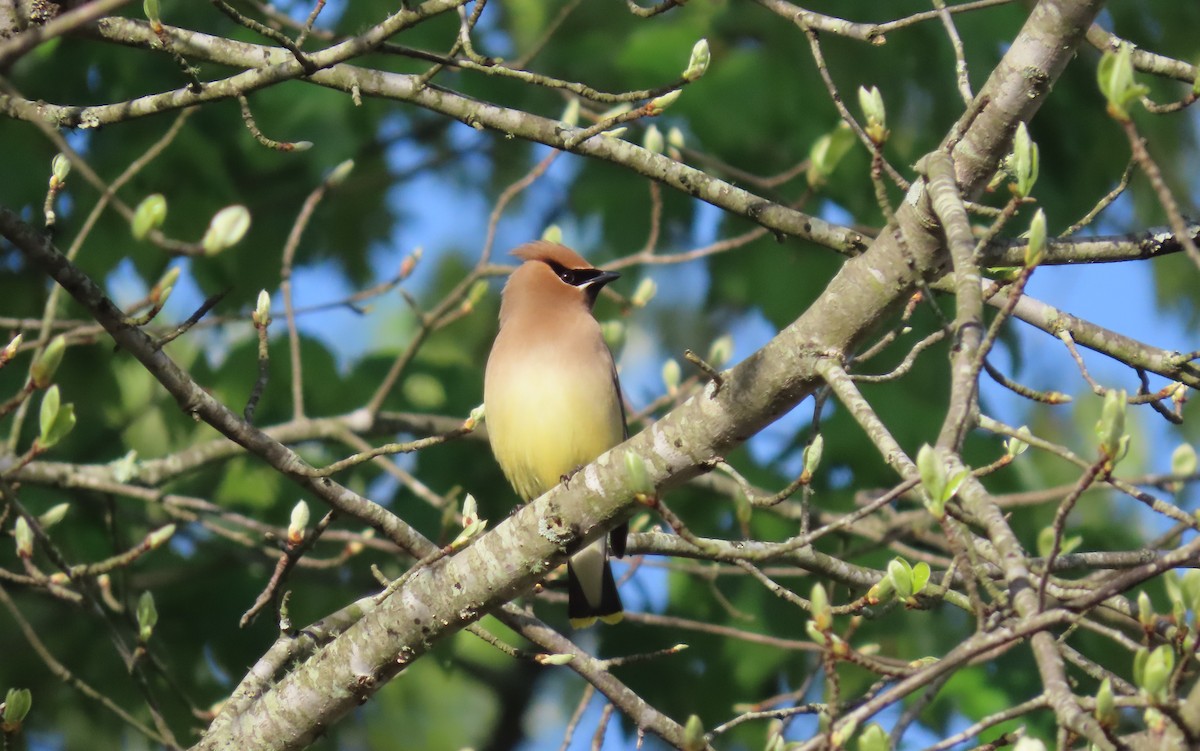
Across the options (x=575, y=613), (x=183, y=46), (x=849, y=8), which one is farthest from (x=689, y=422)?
(x=849, y=8)

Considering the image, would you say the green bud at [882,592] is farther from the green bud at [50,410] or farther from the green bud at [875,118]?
the green bud at [50,410]

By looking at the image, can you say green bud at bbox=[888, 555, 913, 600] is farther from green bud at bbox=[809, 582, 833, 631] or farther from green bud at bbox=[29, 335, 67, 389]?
green bud at bbox=[29, 335, 67, 389]

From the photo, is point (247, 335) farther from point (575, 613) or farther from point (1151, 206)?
point (1151, 206)

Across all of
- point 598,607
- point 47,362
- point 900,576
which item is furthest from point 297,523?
point 598,607

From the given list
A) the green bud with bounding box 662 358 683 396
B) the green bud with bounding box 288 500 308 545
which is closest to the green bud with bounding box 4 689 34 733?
the green bud with bounding box 288 500 308 545

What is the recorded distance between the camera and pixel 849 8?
23.0 ft

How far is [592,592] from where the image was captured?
625cm

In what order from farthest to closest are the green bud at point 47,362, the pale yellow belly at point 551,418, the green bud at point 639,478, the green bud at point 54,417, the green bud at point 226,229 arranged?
the pale yellow belly at point 551,418 < the green bud at point 54,417 < the green bud at point 47,362 < the green bud at point 639,478 < the green bud at point 226,229

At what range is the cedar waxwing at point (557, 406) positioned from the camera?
5.85 metres

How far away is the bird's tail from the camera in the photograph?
20.5 feet

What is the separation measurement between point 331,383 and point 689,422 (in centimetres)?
420

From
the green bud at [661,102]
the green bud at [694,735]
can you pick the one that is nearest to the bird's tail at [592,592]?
the green bud at [661,102]

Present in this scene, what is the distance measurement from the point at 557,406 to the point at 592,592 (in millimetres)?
944

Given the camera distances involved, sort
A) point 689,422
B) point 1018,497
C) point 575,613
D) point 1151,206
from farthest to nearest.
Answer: point 1151,206
point 575,613
point 1018,497
point 689,422
